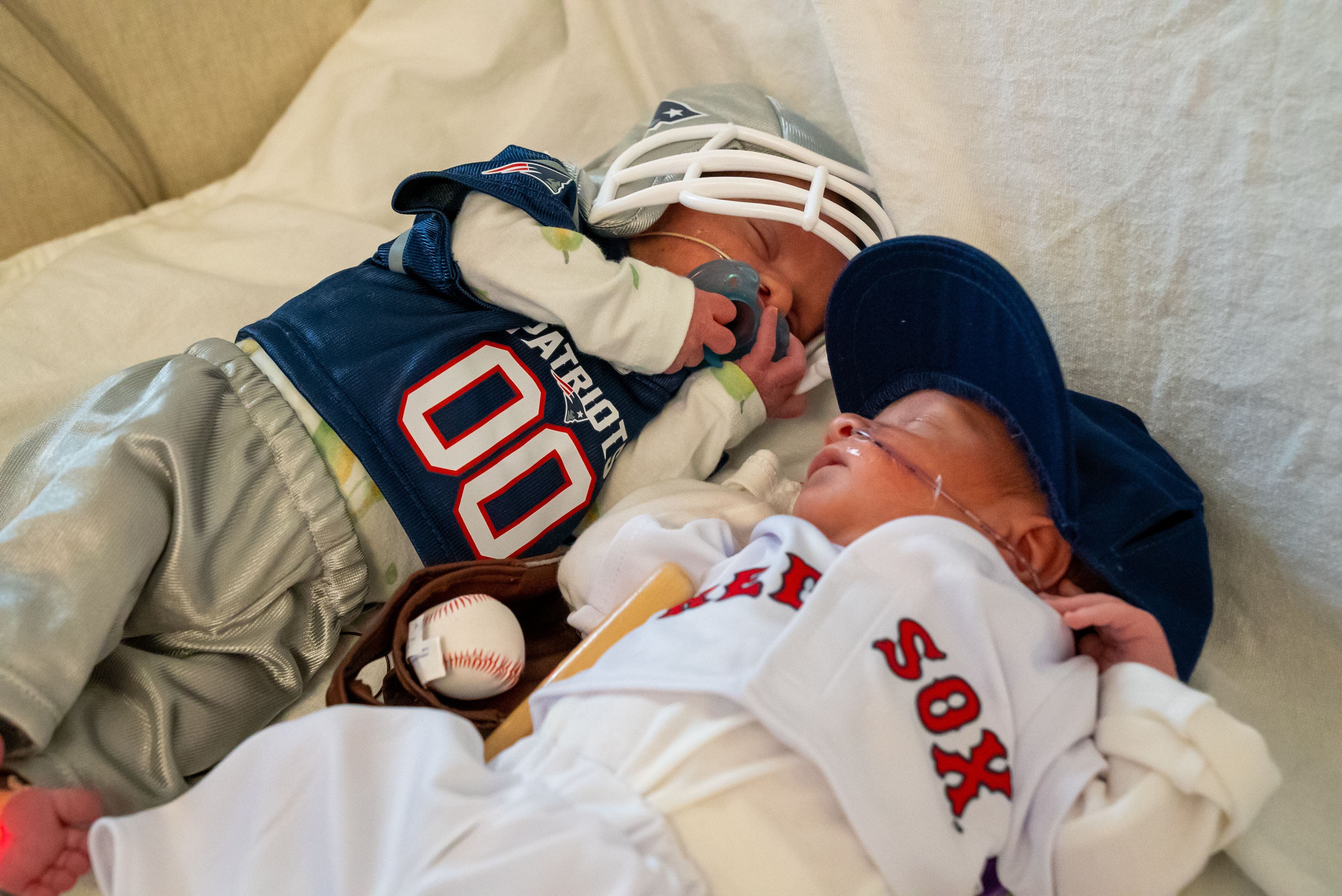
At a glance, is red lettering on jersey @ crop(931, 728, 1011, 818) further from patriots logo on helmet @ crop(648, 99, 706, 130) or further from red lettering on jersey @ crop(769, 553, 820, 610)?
patriots logo on helmet @ crop(648, 99, 706, 130)

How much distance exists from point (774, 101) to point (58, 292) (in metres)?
1.02

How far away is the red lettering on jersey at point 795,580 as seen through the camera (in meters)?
0.83

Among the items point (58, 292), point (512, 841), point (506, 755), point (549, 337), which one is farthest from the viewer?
point (58, 292)

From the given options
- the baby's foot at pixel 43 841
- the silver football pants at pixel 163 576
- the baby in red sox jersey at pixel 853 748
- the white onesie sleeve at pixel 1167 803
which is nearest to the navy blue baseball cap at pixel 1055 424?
the baby in red sox jersey at pixel 853 748

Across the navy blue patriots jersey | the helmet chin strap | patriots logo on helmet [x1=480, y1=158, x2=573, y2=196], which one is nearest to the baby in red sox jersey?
the navy blue patriots jersey

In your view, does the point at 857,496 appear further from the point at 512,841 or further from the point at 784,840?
the point at 512,841

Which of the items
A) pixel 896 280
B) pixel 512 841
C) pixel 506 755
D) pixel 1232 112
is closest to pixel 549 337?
pixel 896 280

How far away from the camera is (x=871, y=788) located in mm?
742

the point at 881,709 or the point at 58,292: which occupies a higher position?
the point at 58,292

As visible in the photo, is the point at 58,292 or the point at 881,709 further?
the point at 58,292

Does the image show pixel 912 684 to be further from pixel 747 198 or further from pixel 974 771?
pixel 747 198

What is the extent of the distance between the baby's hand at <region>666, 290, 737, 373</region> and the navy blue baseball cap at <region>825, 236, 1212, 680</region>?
238 mm

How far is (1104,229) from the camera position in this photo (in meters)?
0.99

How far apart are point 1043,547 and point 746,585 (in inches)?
11.5
